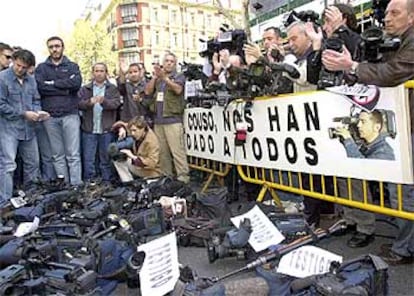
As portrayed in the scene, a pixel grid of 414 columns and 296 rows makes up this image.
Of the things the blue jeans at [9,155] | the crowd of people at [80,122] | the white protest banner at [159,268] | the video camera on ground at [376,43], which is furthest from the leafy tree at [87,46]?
the white protest banner at [159,268]

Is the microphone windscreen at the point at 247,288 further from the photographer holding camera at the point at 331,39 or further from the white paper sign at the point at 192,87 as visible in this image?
the white paper sign at the point at 192,87

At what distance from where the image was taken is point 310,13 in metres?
5.24

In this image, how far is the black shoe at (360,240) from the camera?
14.3 ft

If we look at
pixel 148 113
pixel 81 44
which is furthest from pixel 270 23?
pixel 81 44

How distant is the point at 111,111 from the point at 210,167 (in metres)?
1.73

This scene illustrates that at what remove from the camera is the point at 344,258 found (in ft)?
13.3

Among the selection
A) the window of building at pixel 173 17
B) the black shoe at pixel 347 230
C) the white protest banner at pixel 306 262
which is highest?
the window of building at pixel 173 17

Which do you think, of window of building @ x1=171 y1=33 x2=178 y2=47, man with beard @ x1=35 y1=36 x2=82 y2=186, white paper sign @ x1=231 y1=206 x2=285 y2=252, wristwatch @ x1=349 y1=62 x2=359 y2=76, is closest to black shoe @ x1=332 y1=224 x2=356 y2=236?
white paper sign @ x1=231 y1=206 x2=285 y2=252

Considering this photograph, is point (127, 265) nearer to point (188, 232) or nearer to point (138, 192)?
point (188, 232)

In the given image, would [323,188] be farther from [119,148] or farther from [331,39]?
[119,148]

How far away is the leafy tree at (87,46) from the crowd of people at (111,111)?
36819 mm

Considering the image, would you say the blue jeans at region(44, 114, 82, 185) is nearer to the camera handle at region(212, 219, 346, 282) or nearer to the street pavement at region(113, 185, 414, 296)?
the street pavement at region(113, 185, 414, 296)

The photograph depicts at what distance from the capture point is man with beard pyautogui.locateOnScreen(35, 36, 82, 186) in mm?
7125

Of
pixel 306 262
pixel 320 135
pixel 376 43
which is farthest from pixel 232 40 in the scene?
pixel 306 262
